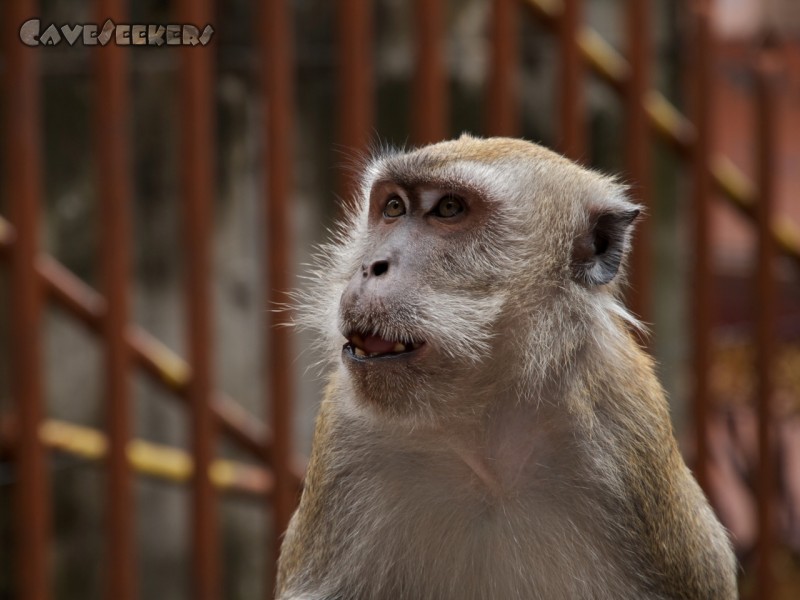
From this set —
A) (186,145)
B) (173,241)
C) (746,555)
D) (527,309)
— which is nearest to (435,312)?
(527,309)

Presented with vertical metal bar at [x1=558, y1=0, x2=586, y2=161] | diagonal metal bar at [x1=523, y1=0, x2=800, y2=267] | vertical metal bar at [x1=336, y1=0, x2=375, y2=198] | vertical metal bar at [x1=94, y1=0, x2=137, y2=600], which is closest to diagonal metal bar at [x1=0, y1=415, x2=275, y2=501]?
vertical metal bar at [x1=94, y1=0, x2=137, y2=600]

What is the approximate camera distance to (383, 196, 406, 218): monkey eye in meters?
2.16

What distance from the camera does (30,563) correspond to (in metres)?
3.05

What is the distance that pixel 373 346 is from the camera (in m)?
2.00

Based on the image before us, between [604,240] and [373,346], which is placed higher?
[604,240]

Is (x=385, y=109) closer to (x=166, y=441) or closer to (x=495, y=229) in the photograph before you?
(x=166, y=441)

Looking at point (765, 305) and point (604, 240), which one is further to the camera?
point (765, 305)

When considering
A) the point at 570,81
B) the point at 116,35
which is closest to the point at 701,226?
the point at 570,81

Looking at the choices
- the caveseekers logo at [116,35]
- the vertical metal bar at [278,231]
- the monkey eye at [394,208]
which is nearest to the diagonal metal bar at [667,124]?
the vertical metal bar at [278,231]

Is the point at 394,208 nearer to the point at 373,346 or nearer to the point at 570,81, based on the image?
the point at 373,346

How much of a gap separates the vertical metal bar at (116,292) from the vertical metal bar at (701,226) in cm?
165

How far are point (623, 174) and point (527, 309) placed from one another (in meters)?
1.58

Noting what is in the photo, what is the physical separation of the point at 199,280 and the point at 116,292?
205 mm

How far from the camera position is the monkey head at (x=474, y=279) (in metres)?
1.98
